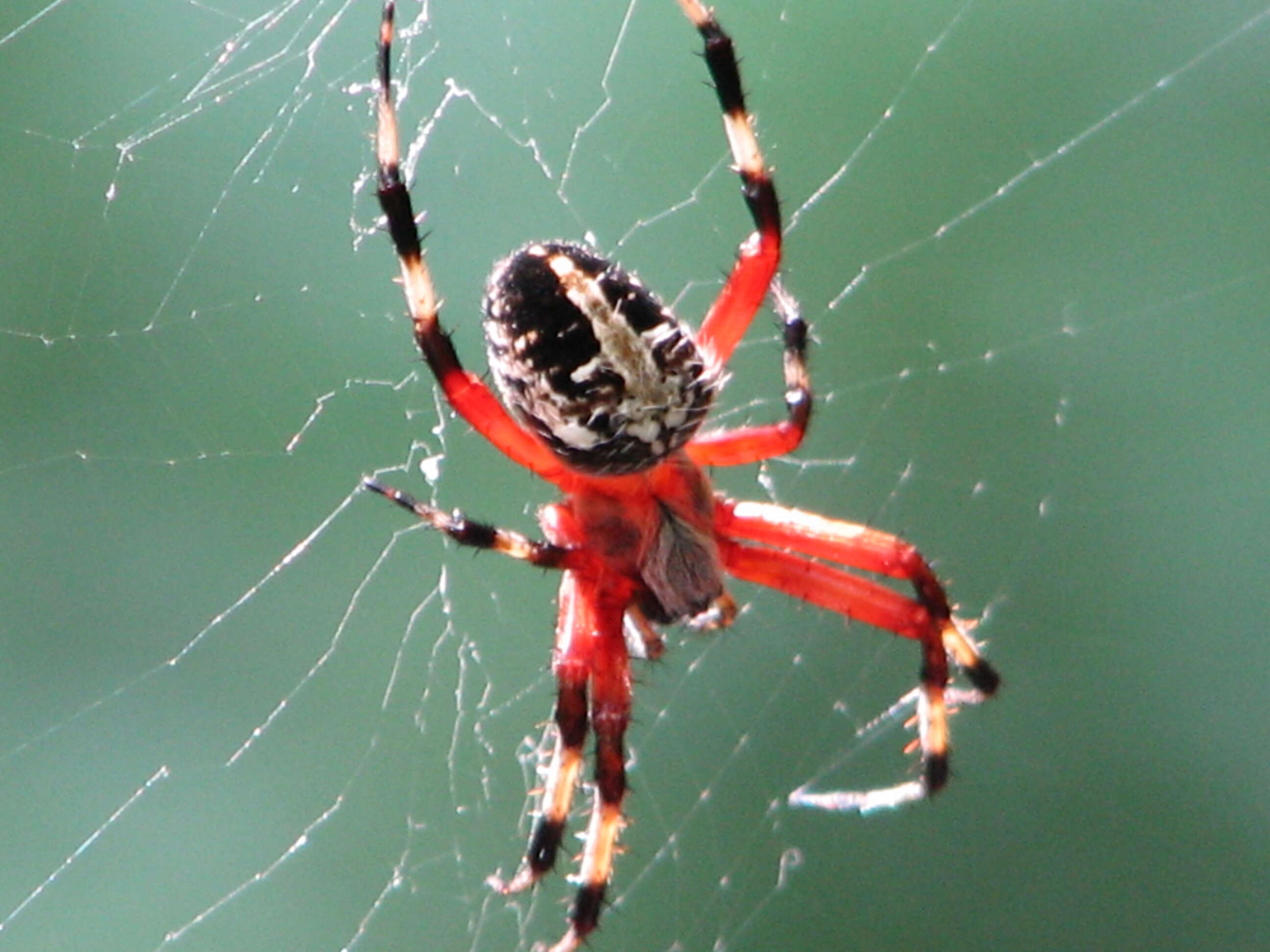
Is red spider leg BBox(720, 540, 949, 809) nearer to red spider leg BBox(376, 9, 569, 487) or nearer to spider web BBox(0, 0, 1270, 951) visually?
spider web BBox(0, 0, 1270, 951)

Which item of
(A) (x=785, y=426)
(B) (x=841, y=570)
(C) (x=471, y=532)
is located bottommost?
(B) (x=841, y=570)

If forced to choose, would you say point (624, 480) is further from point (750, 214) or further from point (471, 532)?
point (750, 214)

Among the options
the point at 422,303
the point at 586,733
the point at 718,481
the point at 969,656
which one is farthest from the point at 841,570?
the point at 718,481

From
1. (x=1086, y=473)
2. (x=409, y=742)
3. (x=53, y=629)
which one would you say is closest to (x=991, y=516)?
(x=1086, y=473)

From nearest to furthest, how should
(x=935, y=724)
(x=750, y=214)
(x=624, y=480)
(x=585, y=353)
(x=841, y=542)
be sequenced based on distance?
(x=585, y=353) < (x=750, y=214) < (x=624, y=480) < (x=841, y=542) < (x=935, y=724)

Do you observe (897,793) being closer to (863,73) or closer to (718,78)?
(718,78)

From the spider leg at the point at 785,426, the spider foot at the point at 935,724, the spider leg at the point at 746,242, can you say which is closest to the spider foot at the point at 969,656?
the spider foot at the point at 935,724
